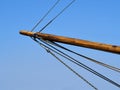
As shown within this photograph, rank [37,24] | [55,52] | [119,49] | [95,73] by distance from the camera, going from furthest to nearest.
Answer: [37,24] < [55,52] < [95,73] < [119,49]

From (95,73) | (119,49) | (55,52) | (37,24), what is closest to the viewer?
(119,49)

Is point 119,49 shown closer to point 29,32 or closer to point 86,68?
point 86,68

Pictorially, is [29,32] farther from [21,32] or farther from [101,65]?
[101,65]

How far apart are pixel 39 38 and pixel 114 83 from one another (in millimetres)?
4242

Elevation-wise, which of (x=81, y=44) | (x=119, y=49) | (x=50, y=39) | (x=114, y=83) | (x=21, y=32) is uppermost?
(x=21, y=32)

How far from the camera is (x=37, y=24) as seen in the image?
19344 millimetres

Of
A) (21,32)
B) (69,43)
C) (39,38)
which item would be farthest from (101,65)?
(21,32)

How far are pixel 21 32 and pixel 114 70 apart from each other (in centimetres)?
521

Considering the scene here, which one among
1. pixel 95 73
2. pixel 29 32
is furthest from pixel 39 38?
pixel 95 73

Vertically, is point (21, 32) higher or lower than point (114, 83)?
higher

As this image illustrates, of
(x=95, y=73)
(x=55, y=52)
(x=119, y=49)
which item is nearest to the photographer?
(x=119, y=49)

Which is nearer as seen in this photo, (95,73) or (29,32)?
(95,73)

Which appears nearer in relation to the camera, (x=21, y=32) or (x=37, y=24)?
(x=21, y=32)

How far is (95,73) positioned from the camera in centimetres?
1587
